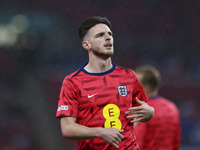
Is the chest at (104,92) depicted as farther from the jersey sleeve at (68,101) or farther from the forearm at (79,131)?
the forearm at (79,131)

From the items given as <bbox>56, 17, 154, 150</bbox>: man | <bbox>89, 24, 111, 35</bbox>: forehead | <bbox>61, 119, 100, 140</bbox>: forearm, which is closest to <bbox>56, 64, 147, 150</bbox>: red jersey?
<bbox>56, 17, 154, 150</bbox>: man

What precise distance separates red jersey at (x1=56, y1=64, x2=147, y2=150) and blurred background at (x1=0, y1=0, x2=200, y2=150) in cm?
856

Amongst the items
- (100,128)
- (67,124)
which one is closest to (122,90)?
(100,128)

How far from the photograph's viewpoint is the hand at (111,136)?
2.46 metres

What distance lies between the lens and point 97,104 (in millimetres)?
2672

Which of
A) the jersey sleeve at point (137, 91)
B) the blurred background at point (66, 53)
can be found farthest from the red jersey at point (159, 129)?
the blurred background at point (66, 53)

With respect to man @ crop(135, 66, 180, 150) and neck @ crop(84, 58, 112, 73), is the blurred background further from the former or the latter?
neck @ crop(84, 58, 112, 73)

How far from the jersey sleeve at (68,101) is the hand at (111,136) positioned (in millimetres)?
292

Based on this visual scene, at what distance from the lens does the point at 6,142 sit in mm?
10773

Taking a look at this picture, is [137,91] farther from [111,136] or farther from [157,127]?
[157,127]

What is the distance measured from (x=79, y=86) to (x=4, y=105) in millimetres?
9435

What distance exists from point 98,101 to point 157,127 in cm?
129

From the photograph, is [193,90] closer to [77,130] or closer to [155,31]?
[155,31]

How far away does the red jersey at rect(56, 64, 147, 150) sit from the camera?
2656 mm
